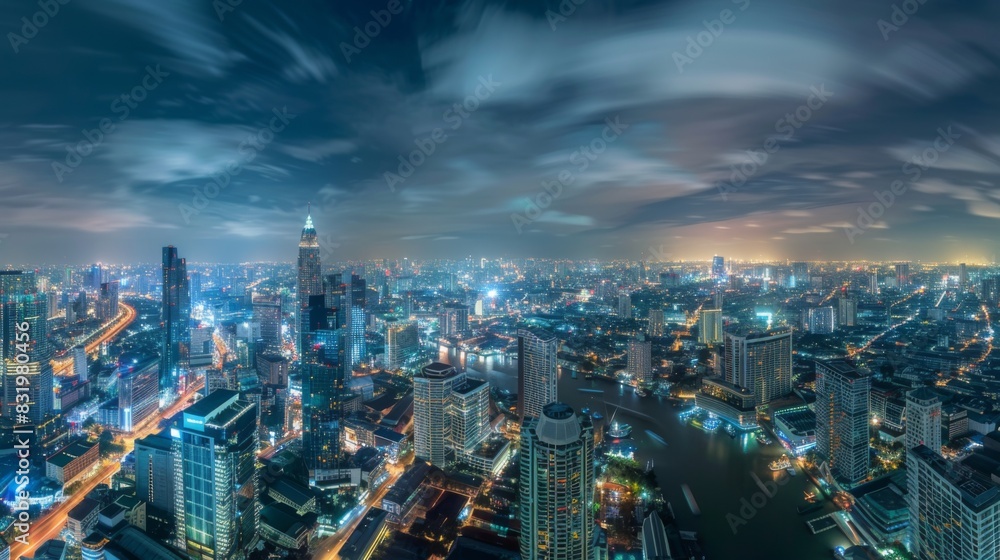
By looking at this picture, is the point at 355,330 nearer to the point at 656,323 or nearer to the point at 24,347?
the point at 24,347

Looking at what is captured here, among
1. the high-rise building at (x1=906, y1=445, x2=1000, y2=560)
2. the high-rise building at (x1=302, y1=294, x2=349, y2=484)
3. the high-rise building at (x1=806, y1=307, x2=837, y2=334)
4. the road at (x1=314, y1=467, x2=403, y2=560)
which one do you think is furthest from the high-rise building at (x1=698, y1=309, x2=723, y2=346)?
the road at (x1=314, y1=467, x2=403, y2=560)

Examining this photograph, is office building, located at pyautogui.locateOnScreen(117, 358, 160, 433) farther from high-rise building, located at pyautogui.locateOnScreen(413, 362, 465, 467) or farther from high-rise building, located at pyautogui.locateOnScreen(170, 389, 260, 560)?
high-rise building, located at pyautogui.locateOnScreen(413, 362, 465, 467)

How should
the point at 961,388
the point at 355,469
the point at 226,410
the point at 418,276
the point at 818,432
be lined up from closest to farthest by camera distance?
1. the point at 226,410
2. the point at 355,469
3. the point at 818,432
4. the point at 961,388
5. the point at 418,276

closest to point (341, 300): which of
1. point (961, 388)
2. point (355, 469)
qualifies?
point (355, 469)

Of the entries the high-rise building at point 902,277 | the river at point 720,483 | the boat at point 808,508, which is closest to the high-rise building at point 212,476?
the river at point 720,483

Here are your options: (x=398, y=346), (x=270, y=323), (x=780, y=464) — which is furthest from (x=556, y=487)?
(x=270, y=323)

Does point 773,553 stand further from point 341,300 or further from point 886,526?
point 341,300

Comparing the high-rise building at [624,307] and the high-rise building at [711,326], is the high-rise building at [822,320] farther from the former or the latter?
the high-rise building at [624,307]
